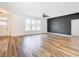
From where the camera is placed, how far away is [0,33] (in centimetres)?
1254

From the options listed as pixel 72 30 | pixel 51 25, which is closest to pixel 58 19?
pixel 51 25

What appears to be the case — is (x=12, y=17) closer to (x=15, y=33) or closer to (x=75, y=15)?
(x=15, y=33)

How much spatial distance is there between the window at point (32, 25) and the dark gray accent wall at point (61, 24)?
2177mm

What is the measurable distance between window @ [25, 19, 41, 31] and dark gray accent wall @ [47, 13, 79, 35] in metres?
2.18

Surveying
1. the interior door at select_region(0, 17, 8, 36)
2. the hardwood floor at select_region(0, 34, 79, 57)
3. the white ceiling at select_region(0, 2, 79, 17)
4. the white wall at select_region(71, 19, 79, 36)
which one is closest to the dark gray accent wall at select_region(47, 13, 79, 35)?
the white wall at select_region(71, 19, 79, 36)

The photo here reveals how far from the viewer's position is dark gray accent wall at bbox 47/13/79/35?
Answer: 12344 mm

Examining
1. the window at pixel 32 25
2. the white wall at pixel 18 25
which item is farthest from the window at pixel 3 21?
the window at pixel 32 25

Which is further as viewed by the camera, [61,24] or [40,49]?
[61,24]

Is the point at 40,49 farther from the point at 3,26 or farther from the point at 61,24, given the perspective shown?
the point at 61,24

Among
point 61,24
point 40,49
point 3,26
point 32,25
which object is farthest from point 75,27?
point 3,26

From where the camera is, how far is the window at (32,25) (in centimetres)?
1355

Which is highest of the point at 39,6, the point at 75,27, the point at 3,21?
the point at 39,6

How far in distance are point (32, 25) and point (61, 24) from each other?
352 cm

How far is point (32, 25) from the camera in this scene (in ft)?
46.2
